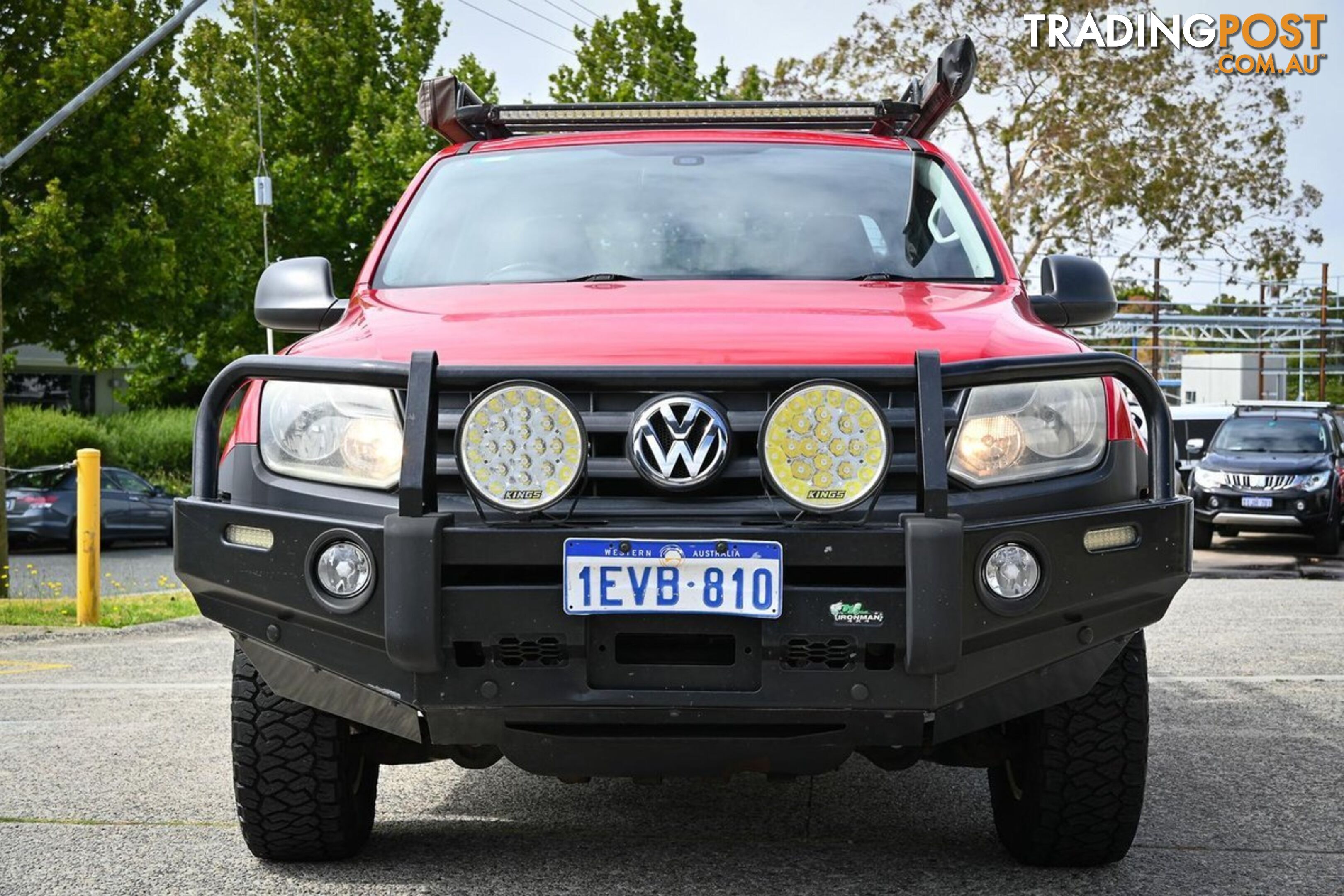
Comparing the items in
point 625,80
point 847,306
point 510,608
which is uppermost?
point 625,80

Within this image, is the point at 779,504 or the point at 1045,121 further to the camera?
the point at 1045,121

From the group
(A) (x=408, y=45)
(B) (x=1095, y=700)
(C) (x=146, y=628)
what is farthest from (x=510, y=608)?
(A) (x=408, y=45)

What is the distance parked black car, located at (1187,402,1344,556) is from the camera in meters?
19.6

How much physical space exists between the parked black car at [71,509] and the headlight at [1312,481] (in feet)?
53.8

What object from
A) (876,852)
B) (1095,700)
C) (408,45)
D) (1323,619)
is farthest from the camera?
(408,45)

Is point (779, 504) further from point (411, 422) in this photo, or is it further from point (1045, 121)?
point (1045, 121)

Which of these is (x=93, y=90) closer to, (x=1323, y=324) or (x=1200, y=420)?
(x=1200, y=420)

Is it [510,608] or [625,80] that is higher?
[625,80]

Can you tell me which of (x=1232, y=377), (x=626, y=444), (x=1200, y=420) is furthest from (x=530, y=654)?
(x=1232, y=377)

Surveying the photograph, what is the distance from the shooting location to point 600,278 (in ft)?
13.6

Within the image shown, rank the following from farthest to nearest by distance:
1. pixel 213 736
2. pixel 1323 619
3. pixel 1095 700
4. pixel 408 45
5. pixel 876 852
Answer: pixel 408 45
pixel 1323 619
pixel 213 736
pixel 876 852
pixel 1095 700

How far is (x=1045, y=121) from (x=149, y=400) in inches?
861

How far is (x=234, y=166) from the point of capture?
87.7ft

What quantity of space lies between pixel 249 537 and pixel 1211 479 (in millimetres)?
18521
